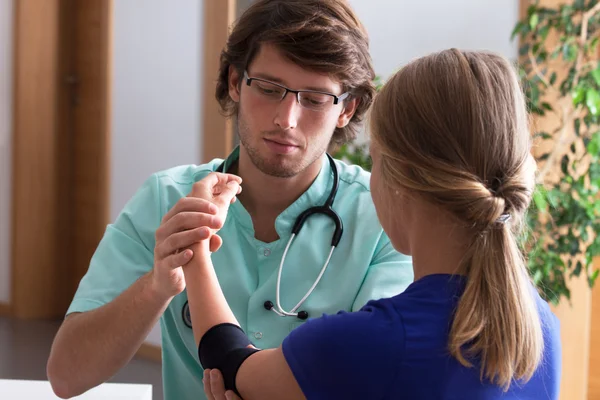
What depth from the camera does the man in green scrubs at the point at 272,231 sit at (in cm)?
151

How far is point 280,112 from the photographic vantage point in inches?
62.0

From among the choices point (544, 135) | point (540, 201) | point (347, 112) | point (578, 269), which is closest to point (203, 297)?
→ point (347, 112)

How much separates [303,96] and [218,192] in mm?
298

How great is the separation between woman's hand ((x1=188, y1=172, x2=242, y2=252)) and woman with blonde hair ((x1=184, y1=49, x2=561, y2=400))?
0.30 meters

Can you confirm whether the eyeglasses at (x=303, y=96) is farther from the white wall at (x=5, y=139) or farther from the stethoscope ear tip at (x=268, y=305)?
the white wall at (x=5, y=139)

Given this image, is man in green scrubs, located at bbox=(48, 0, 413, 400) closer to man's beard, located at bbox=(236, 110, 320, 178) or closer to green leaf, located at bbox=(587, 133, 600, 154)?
man's beard, located at bbox=(236, 110, 320, 178)

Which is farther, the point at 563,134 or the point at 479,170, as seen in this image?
the point at 563,134

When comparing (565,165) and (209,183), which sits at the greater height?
(209,183)

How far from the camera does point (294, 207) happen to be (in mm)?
1641

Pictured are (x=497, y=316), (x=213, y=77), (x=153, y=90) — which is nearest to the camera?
(x=497, y=316)

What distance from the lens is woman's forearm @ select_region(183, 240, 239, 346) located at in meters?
1.16

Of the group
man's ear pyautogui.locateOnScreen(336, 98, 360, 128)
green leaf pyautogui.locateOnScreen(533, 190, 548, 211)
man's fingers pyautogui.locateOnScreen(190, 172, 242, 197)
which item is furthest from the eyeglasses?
green leaf pyautogui.locateOnScreen(533, 190, 548, 211)

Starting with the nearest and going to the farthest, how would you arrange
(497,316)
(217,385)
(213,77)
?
(497,316) → (217,385) → (213,77)

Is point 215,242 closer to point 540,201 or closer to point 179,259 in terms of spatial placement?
point 179,259
